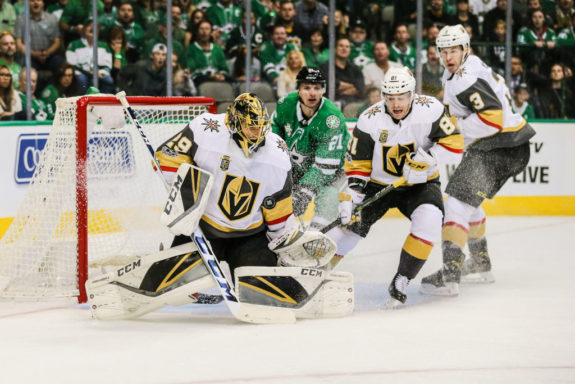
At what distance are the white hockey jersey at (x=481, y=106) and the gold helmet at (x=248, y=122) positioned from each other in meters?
1.32

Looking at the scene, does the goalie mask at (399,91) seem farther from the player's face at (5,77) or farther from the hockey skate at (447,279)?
the player's face at (5,77)

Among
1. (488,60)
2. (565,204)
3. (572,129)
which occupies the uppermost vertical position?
(488,60)

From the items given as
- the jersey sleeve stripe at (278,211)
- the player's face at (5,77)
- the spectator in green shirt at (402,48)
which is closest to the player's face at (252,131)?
the jersey sleeve stripe at (278,211)

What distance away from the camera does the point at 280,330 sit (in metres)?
3.50

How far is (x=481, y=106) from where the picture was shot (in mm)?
4555

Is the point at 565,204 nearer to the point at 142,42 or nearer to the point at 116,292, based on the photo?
the point at 142,42

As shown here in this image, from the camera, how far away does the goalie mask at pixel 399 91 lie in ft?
13.3

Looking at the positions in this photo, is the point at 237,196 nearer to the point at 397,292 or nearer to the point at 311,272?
the point at 311,272

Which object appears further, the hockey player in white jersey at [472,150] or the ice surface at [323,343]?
the hockey player in white jersey at [472,150]

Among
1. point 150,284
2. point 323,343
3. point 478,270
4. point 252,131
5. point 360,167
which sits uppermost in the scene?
point 252,131

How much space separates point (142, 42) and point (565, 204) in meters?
3.37

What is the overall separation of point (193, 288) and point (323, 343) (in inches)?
22.5

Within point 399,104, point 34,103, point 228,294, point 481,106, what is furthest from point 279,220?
point 34,103

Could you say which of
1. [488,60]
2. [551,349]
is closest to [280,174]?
[551,349]
